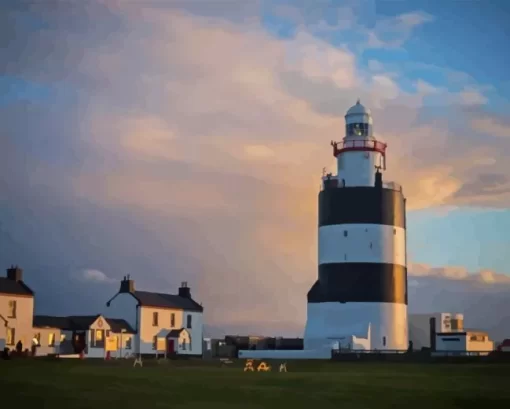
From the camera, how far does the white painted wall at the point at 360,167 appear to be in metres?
52.1

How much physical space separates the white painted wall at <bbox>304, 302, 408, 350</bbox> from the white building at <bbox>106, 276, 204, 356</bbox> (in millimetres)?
12468

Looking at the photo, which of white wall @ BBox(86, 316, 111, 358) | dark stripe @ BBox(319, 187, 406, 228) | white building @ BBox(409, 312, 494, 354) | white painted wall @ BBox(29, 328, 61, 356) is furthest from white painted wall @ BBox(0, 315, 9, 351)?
white building @ BBox(409, 312, 494, 354)

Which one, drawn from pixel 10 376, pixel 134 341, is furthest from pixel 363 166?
pixel 10 376

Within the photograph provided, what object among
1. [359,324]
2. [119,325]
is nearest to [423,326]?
[359,324]

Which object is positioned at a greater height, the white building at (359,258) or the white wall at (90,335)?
the white building at (359,258)

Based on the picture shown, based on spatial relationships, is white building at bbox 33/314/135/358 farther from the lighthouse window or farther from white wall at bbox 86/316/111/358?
the lighthouse window

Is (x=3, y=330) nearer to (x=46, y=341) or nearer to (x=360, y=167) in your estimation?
(x=46, y=341)

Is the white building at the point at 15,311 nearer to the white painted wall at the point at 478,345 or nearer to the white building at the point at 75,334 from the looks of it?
the white building at the point at 75,334

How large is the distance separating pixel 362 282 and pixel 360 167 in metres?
7.40

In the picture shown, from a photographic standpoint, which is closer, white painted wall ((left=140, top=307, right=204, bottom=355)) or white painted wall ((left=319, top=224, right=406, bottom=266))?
white painted wall ((left=319, top=224, right=406, bottom=266))

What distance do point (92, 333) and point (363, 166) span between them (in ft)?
69.8

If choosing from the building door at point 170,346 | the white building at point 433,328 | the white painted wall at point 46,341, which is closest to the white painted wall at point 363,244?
the white building at point 433,328

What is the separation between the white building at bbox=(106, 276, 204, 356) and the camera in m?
58.8

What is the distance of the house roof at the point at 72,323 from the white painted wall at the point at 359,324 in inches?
544
